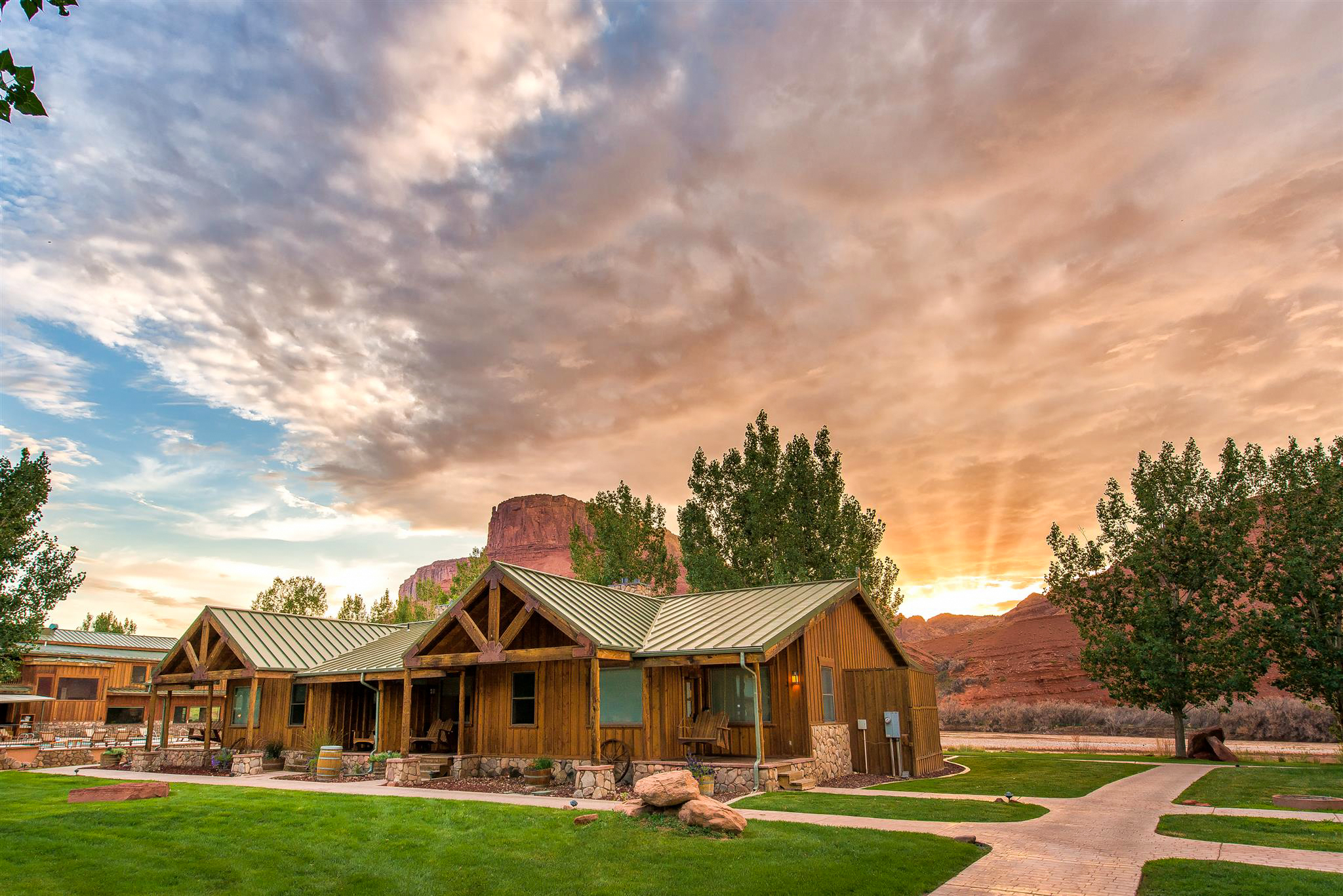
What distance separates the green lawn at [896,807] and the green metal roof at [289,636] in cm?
1716

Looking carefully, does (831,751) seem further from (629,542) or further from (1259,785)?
(629,542)

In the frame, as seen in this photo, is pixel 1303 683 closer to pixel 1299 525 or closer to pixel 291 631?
pixel 1299 525

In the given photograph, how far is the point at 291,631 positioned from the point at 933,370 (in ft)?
77.2

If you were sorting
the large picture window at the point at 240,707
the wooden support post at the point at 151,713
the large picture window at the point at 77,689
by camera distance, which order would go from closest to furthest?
the wooden support post at the point at 151,713, the large picture window at the point at 240,707, the large picture window at the point at 77,689

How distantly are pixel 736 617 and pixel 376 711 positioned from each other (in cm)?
1189

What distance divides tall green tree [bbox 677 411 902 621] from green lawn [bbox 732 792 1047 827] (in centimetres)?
2240

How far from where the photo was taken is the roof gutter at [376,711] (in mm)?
22469

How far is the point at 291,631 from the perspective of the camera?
89.4 ft

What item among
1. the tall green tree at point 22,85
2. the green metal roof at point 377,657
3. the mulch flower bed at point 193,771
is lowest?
the mulch flower bed at point 193,771

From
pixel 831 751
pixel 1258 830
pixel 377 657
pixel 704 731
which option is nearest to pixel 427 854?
pixel 704 731

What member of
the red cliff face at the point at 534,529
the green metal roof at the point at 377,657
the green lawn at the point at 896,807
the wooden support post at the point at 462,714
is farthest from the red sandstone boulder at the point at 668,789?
the red cliff face at the point at 534,529

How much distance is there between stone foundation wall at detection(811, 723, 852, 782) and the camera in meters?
17.5

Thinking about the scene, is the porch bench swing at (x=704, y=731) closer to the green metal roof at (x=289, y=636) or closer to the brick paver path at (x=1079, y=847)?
the brick paver path at (x=1079, y=847)

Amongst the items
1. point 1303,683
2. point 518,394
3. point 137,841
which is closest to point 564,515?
point 518,394
